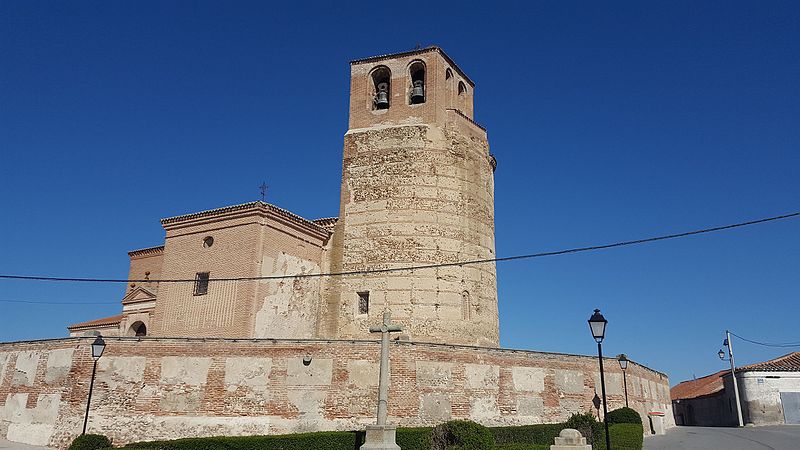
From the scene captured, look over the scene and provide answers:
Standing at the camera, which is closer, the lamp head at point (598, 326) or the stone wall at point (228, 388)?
the lamp head at point (598, 326)

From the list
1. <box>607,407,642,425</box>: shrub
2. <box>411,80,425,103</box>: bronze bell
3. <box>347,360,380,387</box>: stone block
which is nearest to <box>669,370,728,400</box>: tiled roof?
<box>607,407,642,425</box>: shrub

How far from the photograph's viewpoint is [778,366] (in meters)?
33.8

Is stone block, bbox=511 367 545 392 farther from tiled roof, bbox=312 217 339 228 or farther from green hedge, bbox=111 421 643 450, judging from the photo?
tiled roof, bbox=312 217 339 228

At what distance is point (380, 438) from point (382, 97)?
17.2 m

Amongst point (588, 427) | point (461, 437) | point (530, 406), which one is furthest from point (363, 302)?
point (461, 437)

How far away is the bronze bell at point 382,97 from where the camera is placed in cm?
2622

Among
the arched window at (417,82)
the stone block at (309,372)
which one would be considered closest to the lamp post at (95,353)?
the stone block at (309,372)

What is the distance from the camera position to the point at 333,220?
84.0ft

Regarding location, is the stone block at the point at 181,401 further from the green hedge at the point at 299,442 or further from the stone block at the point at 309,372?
the stone block at the point at 309,372

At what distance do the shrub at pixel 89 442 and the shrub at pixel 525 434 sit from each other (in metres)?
10.2

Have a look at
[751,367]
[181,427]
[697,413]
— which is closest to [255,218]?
[181,427]

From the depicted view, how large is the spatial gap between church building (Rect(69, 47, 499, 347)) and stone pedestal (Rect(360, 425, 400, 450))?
950cm

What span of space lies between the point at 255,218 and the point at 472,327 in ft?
30.9

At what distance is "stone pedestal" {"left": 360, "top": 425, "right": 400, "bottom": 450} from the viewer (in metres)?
12.3
